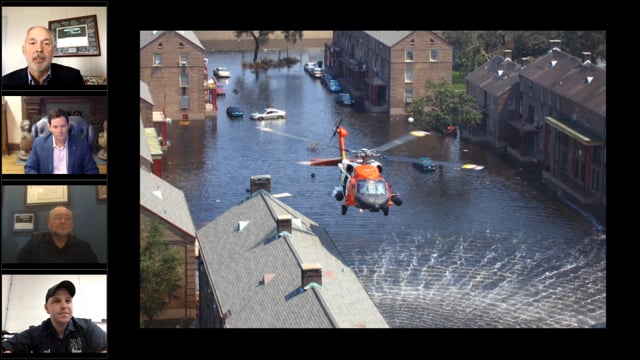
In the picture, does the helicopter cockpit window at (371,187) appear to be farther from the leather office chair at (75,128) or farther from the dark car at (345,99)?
the leather office chair at (75,128)

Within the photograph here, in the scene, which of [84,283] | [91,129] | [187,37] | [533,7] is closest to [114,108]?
[91,129]

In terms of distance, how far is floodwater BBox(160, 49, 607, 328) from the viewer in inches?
837

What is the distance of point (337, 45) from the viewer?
71.7ft

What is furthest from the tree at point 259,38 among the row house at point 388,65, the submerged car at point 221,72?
the row house at point 388,65

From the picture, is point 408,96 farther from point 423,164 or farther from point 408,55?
point 423,164

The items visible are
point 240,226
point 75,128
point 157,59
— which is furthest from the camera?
point 240,226

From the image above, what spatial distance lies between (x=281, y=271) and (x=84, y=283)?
4.72 m

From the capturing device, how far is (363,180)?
21.7 meters

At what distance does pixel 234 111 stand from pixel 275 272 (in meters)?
2.77

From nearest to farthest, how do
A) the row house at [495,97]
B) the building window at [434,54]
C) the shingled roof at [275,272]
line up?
the shingled roof at [275,272] → the building window at [434,54] → the row house at [495,97]

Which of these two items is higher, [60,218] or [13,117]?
[13,117]

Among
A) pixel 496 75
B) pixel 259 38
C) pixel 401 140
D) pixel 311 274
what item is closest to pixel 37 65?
pixel 259 38

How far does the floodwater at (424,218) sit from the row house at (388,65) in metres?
0.35

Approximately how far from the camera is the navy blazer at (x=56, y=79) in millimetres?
17453
